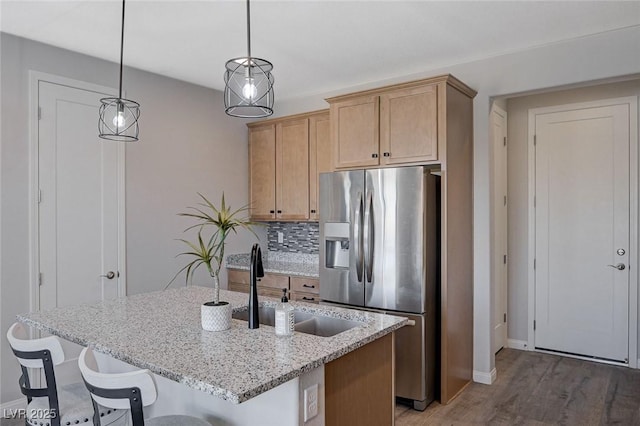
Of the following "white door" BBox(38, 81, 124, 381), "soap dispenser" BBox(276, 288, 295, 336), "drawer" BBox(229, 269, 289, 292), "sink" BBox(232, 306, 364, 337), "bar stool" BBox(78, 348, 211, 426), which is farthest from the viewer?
"drawer" BBox(229, 269, 289, 292)

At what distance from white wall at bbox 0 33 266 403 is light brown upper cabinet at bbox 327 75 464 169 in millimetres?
1454

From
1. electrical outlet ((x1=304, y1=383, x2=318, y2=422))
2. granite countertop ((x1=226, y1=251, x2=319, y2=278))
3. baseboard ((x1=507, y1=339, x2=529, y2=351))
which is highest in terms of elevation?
granite countertop ((x1=226, y1=251, x2=319, y2=278))

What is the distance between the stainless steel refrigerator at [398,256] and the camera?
321 centimetres

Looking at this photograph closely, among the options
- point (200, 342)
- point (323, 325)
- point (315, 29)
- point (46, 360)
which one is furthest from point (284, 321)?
point (315, 29)

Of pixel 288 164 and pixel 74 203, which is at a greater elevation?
pixel 288 164

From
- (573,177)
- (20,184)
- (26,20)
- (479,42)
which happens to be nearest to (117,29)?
(26,20)

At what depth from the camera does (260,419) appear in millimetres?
1707

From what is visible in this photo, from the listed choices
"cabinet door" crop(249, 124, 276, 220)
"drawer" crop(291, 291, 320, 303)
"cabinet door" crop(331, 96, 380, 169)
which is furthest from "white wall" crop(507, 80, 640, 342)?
"cabinet door" crop(249, 124, 276, 220)

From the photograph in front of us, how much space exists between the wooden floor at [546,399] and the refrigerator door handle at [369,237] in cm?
105

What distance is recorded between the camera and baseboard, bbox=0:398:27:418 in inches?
119

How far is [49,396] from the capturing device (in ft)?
5.73

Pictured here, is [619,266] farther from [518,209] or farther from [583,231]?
[518,209]

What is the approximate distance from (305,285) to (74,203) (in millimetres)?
2050

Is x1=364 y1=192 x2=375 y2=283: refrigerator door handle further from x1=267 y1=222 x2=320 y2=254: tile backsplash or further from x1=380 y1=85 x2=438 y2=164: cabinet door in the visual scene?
x1=267 y1=222 x2=320 y2=254: tile backsplash
